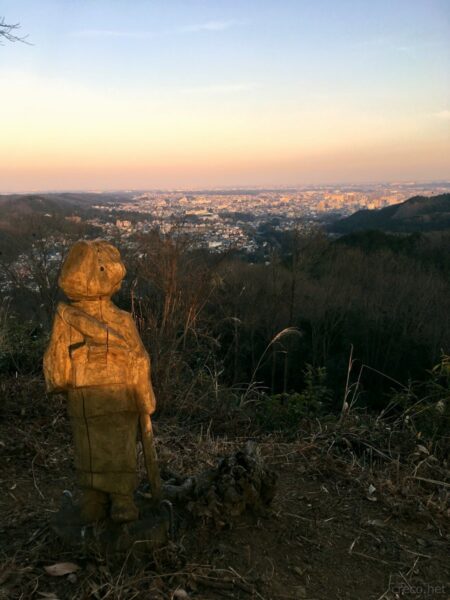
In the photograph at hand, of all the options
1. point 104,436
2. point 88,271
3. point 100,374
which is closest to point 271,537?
point 104,436

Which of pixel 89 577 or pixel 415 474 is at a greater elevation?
pixel 89 577

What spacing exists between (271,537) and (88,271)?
2.00 meters

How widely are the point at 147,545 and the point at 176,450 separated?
1.80 meters

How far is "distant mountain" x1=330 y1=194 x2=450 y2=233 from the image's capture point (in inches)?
1167

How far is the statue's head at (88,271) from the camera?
232 cm

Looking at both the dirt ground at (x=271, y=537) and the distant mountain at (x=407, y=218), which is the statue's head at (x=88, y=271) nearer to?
the dirt ground at (x=271, y=537)

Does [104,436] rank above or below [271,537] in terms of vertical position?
above

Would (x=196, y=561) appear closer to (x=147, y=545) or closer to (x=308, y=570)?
(x=147, y=545)

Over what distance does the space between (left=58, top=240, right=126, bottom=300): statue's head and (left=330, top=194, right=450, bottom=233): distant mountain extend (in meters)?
27.2

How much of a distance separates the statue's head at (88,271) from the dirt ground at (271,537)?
55.1 inches

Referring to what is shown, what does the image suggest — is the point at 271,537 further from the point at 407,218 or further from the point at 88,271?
the point at 407,218

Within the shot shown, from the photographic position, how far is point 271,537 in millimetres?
2943

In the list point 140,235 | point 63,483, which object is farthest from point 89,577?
point 140,235

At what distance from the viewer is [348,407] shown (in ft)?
16.3
